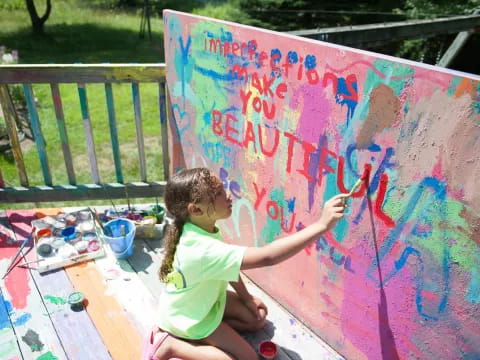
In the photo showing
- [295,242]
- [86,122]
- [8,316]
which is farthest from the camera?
[86,122]

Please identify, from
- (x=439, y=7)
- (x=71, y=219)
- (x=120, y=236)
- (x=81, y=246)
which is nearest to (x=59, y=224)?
(x=71, y=219)

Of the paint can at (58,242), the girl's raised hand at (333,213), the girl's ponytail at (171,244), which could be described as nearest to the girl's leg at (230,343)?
the girl's ponytail at (171,244)

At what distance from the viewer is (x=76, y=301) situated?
8.58ft

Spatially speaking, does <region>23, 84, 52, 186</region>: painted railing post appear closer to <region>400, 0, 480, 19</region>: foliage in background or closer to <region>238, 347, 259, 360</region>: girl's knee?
<region>238, 347, 259, 360</region>: girl's knee

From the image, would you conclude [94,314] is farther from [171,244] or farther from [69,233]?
[171,244]

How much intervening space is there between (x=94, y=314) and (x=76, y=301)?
0.14 m

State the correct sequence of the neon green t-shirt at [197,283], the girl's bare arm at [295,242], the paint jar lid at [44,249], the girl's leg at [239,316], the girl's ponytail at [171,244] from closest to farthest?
the girl's bare arm at [295,242] < the neon green t-shirt at [197,283] < the girl's ponytail at [171,244] < the girl's leg at [239,316] < the paint jar lid at [44,249]

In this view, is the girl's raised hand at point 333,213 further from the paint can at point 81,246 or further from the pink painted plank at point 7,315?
the paint can at point 81,246

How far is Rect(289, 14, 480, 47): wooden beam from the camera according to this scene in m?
3.49

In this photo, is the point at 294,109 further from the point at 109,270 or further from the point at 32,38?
the point at 32,38

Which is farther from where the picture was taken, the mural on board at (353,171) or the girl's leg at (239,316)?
the girl's leg at (239,316)

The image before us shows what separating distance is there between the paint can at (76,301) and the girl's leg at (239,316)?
893 mm

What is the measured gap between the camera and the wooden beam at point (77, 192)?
3326 millimetres

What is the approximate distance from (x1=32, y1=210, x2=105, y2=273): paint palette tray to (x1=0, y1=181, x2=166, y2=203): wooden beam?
14 centimetres
